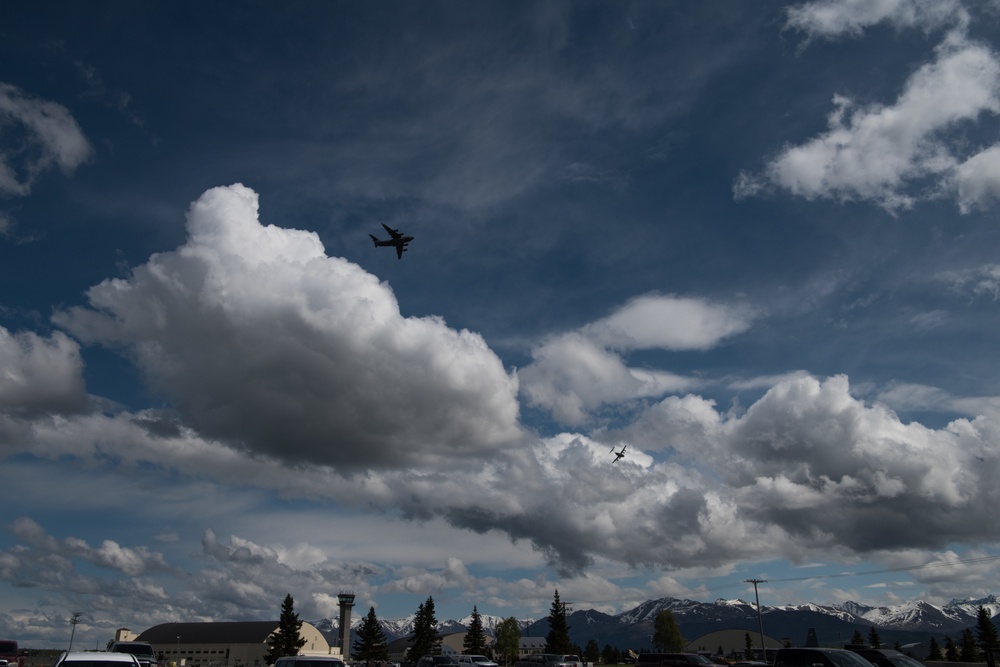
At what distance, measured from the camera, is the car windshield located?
25.4m

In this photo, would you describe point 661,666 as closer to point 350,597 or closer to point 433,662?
point 433,662

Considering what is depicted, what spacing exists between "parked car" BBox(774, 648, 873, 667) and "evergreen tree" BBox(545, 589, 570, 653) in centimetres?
9172

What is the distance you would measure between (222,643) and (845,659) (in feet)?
571

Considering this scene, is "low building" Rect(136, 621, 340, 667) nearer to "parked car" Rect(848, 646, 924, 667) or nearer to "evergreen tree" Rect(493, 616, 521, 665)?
"evergreen tree" Rect(493, 616, 521, 665)

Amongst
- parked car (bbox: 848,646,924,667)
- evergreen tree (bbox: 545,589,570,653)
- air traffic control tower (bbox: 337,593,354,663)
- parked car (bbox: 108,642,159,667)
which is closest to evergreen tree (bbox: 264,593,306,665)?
air traffic control tower (bbox: 337,593,354,663)

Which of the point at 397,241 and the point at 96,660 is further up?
the point at 397,241

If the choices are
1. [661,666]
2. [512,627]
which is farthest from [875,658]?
[512,627]

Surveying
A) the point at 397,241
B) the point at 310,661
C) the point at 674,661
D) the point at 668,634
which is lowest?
the point at 668,634

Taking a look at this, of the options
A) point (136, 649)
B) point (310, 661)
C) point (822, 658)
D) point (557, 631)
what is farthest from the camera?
point (557, 631)

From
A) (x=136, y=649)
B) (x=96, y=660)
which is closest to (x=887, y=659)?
(x=96, y=660)

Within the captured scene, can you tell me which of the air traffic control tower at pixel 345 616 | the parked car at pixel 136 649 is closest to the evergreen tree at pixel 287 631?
the air traffic control tower at pixel 345 616

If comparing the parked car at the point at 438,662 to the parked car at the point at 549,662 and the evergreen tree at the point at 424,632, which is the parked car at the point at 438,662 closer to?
the parked car at the point at 549,662

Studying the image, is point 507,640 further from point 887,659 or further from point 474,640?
point 887,659

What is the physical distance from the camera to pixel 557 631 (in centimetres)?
11512
